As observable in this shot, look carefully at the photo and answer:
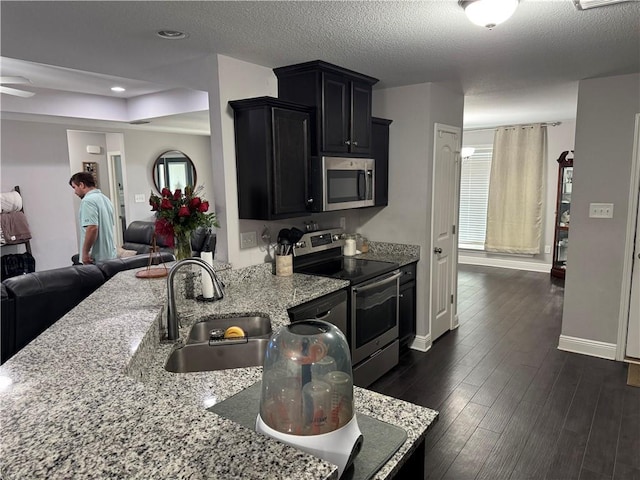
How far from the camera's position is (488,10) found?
183 cm

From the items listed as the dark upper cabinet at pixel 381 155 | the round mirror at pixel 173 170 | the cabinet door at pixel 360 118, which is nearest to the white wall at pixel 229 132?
the cabinet door at pixel 360 118

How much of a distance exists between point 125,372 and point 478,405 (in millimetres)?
2492

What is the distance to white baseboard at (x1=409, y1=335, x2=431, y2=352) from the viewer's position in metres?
3.89

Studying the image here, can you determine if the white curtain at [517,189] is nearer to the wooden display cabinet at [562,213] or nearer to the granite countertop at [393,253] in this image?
the wooden display cabinet at [562,213]

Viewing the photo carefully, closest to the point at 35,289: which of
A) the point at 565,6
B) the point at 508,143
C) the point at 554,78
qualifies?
the point at 565,6

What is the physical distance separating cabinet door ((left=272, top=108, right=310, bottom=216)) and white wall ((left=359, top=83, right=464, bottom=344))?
119cm

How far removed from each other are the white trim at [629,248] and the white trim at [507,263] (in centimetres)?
349

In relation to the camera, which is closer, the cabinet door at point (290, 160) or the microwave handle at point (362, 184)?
the cabinet door at point (290, 160)

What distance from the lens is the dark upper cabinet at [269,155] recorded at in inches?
107

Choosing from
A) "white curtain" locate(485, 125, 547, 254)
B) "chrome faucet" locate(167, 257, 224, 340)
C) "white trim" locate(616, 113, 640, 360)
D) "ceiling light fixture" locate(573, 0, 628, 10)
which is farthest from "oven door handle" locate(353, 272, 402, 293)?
"white curtain" locate(485, 125, 547, 254)

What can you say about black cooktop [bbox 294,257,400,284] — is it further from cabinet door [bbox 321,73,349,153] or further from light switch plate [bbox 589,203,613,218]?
light switch plate [bbox 589,203,613,218]

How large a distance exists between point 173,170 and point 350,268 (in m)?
5.36

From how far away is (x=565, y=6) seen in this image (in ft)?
6.45

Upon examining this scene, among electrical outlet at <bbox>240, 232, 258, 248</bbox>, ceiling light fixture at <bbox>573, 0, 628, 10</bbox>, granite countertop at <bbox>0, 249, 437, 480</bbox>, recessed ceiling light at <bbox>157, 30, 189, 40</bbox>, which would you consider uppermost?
recessed ceiling light at <bbox>157, 30, 189, 40</bbox>
